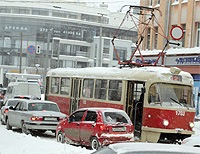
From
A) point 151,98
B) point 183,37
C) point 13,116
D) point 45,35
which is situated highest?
point 45,35

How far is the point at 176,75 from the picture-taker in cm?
1762

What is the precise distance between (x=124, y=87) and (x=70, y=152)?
22.9 ft

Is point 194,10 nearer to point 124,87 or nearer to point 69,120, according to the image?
point 124,87

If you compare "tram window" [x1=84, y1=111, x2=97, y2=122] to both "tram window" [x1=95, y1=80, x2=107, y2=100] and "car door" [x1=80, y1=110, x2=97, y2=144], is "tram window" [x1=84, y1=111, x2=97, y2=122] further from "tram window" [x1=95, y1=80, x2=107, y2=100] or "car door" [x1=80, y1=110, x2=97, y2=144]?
"tram window" [x1=95, y1=80, x2=107, y2=100]

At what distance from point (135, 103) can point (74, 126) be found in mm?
3641

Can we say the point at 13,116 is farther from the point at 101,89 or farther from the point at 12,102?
the point at 12,102

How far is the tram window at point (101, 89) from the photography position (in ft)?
63.9

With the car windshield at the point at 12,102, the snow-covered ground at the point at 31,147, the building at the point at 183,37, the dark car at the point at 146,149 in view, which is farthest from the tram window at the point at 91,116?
the building at the point at 183,37

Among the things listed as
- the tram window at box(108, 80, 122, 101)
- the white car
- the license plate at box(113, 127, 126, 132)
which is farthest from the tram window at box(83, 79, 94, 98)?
the license plate at box(113, 127, 126, 132)

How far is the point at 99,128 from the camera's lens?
13984 mm

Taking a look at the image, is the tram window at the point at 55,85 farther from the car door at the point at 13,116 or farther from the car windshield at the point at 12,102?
the car door at the point at 13,116

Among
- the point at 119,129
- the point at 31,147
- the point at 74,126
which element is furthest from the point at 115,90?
the point at 31,147

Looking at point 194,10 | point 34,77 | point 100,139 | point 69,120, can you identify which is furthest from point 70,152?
point 34,77

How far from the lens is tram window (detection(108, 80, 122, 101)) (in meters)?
18.4
